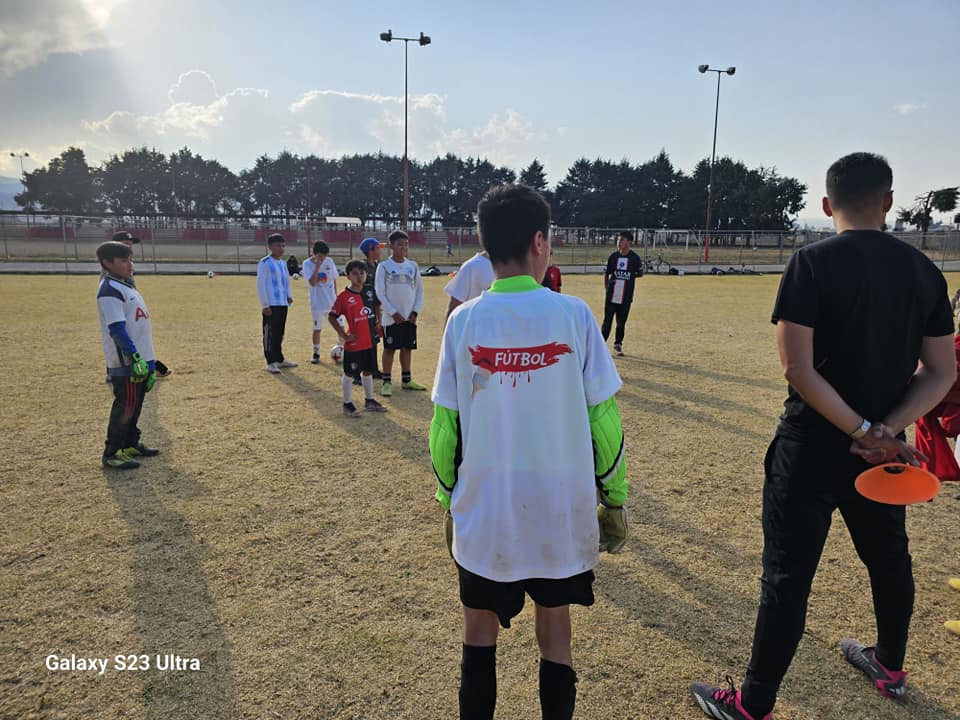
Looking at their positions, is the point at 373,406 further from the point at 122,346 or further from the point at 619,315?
the point at 619,315

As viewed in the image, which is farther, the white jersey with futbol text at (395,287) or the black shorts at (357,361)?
the white jersey with futbol text at (395,287)

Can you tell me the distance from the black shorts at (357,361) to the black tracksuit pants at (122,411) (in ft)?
7.06

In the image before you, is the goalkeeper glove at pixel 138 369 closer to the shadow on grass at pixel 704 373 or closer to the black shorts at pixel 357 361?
the black shorts at pixel 357 361

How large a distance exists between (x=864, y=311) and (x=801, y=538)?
0.87 m

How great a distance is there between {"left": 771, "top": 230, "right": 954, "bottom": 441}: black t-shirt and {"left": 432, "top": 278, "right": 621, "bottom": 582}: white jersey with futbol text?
2.78 feet

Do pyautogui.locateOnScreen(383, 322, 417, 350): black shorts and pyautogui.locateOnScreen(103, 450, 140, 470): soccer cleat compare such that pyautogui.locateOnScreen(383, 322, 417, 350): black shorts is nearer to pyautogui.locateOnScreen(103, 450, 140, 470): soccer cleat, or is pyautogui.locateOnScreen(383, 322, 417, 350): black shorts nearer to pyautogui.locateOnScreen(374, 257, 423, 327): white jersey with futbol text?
pyautogui.locateOnScreen(374, 257, 423, 327): white jersey with futbol text

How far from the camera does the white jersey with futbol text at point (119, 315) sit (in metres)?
4.97

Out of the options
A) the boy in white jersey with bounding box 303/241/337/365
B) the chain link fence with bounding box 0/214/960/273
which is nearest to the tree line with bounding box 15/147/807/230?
the chain link fence with bounding box 0/214/960/273

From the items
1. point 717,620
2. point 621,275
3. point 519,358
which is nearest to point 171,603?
point 519,358

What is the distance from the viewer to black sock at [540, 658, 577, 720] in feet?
6.61

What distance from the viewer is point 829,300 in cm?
213

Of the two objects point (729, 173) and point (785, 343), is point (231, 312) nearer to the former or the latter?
point (785, 343)

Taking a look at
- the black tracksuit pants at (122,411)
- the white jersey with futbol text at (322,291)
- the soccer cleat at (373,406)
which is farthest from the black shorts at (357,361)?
the white jersey with futbol text at (322,291)

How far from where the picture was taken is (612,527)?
83.7 inches
